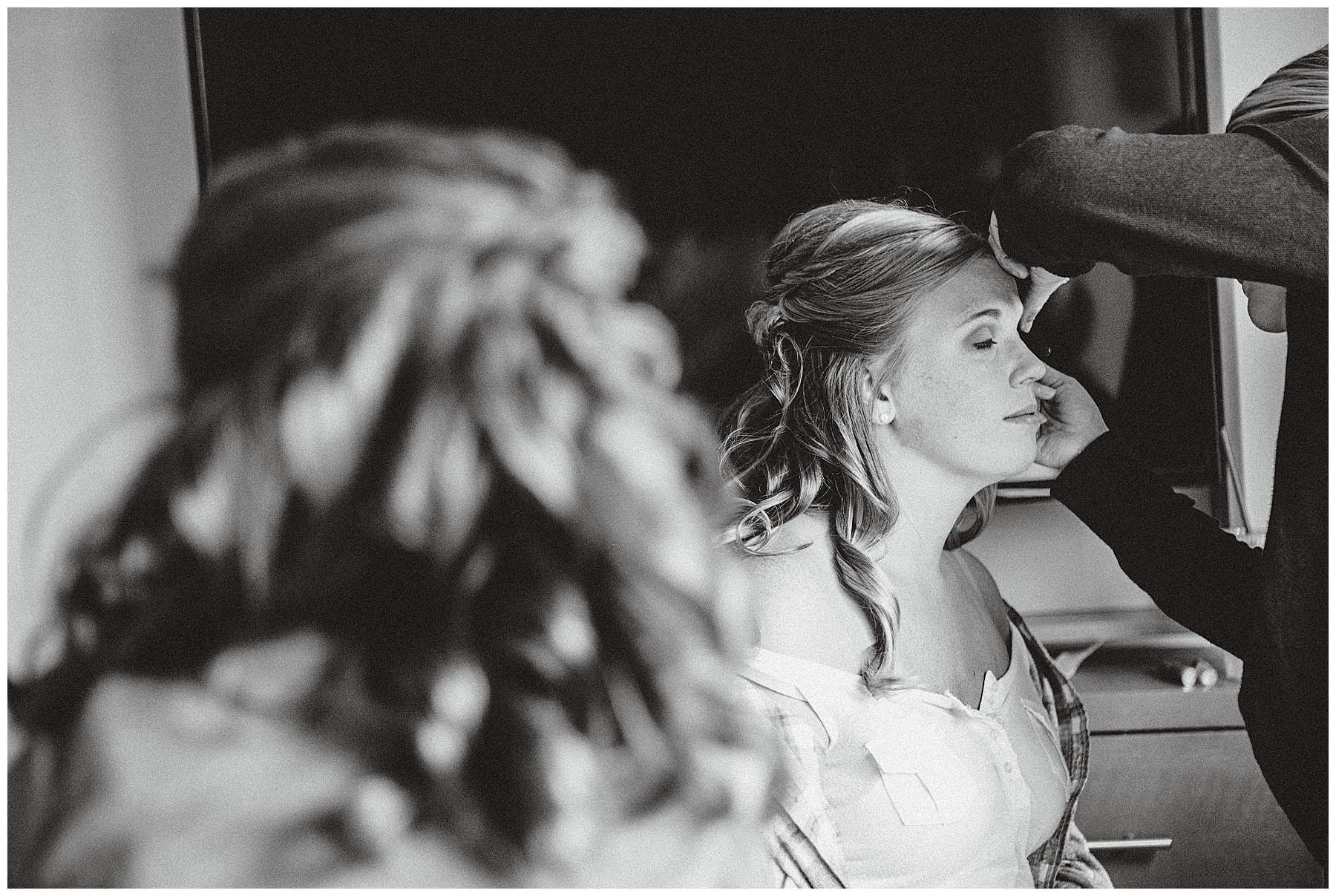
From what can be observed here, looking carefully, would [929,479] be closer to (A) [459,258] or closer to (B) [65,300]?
(A) [459,258]

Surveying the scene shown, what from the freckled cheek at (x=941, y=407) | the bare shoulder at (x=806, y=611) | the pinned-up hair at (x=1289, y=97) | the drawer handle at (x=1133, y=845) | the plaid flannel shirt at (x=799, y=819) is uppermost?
the pinned-up hair at (x=1289, y=97)

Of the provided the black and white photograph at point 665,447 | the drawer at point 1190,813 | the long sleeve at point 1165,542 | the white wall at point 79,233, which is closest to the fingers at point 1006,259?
the black and white photograph at point 665,447

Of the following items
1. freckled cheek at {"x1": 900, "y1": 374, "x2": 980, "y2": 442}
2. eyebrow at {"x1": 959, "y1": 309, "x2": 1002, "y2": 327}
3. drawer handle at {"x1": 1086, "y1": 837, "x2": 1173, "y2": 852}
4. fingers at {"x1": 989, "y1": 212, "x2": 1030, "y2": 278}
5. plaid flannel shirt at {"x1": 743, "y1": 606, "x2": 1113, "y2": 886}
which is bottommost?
drawer handle at {"x1": 1086, "y1": 837, "x2": 1173, "y2": 852}

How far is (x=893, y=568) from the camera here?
109cm

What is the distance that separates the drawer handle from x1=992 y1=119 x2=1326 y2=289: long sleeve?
2.40 feet

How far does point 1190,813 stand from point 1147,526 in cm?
40

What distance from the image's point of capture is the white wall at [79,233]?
3.29ft

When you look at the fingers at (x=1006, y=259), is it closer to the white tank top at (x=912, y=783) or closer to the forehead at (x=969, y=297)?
the forehead at (x=969, y=297)

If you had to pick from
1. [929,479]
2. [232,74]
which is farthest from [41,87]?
[929,479]

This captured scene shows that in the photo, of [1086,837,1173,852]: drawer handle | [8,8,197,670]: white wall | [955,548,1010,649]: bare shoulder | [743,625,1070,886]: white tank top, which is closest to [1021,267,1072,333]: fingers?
[955,548,1010,649]: bare shoulder

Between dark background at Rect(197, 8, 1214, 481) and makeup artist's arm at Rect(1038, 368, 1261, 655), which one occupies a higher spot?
dark background at Rect(197, 8, 1214, 481)

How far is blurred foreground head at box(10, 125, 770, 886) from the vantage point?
60 cm

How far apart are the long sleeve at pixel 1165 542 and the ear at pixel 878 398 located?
22 centimetres

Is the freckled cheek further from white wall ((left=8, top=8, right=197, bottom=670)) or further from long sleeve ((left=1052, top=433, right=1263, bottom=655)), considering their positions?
white wall ((left=8, top=8, right=197, bottom=670))
